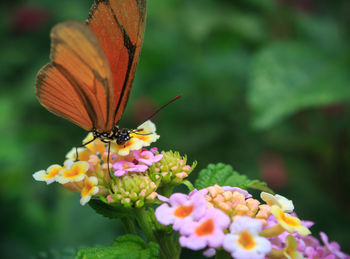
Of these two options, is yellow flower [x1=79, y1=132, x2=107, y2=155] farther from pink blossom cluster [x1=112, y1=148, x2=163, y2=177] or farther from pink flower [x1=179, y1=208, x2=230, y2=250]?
pink flower [x1=179, y1=208, x2=230, y2=250]

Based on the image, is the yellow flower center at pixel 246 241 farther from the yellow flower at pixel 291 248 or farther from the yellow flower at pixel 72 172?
the yellow flower at pixel 72 172

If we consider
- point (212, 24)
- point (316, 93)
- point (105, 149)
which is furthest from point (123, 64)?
point (212, 24)

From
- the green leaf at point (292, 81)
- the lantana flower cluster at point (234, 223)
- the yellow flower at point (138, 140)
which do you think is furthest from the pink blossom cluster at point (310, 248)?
the green leaf at point (292, 81)

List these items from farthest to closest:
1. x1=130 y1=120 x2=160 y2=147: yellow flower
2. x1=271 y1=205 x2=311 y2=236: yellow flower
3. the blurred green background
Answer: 1. the blurred green background
2. x1=130 y1=120 x2=160 y2=147: yellow flower
3. x1=271 y1=205 x2=311 y2=236: yellow flower

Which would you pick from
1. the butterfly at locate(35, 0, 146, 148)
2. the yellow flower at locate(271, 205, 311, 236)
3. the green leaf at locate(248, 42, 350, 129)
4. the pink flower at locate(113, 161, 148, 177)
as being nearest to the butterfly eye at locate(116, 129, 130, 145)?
the butterfly at locate(35, 0, 146, 148)

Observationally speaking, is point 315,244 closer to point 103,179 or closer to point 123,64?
point 103,179

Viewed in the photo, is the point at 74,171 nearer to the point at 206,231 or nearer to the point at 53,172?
the point at 53,172
